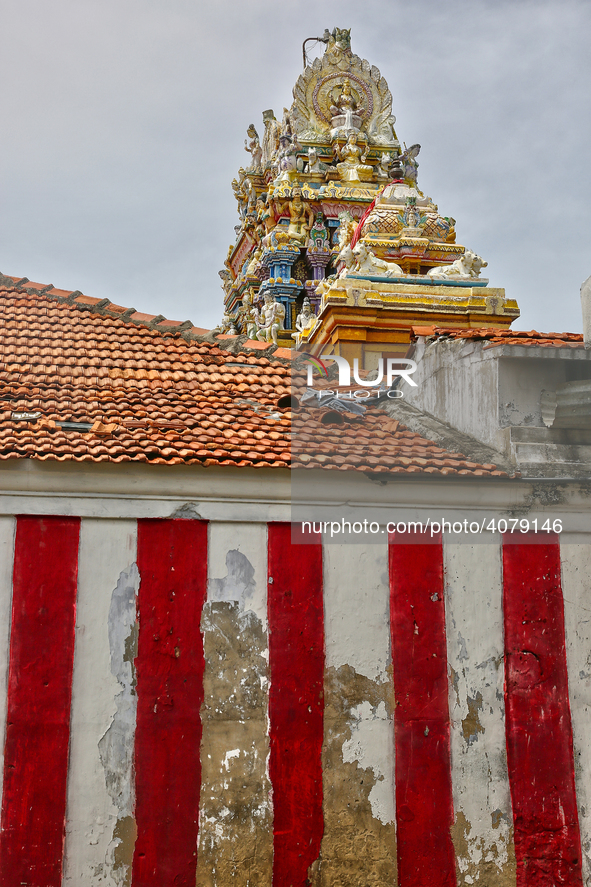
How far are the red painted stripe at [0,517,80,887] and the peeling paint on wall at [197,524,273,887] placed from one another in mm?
982

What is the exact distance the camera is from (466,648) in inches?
245

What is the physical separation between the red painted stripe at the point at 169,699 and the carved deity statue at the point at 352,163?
59.1ft

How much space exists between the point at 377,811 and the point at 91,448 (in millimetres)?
3376

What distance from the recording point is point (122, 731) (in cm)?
568

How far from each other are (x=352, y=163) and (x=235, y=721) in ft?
63.6

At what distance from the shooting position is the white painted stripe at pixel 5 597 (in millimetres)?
5578

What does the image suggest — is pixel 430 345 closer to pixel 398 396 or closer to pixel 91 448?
pixel 398 396

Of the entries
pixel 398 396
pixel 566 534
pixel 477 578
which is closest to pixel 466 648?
pixel 477 578

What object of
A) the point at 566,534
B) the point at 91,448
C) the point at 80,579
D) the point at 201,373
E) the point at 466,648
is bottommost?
the point at 466,648

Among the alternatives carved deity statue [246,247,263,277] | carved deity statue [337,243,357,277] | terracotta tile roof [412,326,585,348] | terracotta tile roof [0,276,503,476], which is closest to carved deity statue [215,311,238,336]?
carved deity statue [246,247,263,277]

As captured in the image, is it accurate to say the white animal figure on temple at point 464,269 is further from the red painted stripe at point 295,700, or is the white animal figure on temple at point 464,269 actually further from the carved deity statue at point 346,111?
the carved deity statue at point 346,111

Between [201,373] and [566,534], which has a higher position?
[201,373]

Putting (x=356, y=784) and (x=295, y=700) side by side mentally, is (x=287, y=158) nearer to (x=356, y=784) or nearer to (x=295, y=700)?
(x=295, y=700)

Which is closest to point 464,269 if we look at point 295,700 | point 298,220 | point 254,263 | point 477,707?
point 477,707
